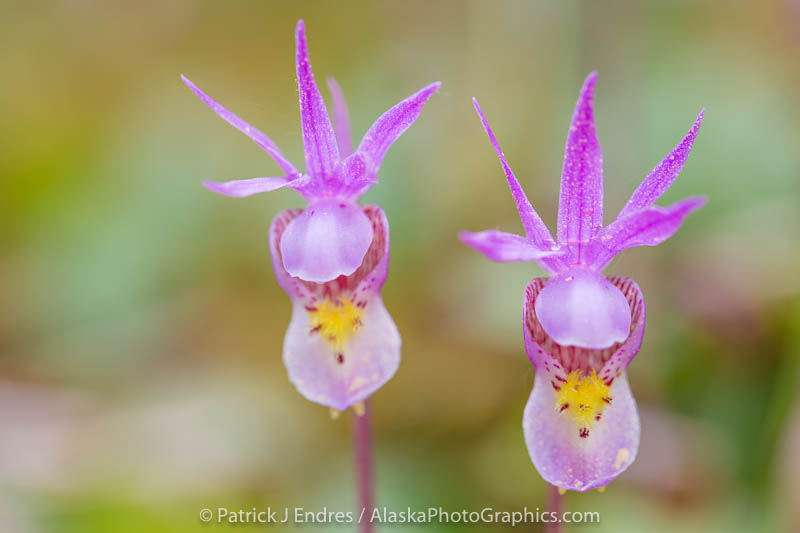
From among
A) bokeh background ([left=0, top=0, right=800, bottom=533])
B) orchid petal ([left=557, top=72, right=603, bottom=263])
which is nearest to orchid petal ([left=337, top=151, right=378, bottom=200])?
orchid petal ([left=557, top=72, right=603, bottom=263])

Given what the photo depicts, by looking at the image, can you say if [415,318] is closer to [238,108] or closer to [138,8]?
[238,108]

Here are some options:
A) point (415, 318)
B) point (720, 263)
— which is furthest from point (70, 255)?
point (720, 263)

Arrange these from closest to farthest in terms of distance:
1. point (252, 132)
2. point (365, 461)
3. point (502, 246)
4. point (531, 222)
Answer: point (502, 246) < point (531, 222) < point (252, 132) < point (365, 461)

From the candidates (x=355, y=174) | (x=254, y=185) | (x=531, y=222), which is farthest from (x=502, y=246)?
(x=254, y=185)

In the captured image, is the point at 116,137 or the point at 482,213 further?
the point at 116,137

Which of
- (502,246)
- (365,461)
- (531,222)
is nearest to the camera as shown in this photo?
(502,246)

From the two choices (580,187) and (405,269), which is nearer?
(580,187)

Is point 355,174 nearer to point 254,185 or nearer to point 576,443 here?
point 254,185
